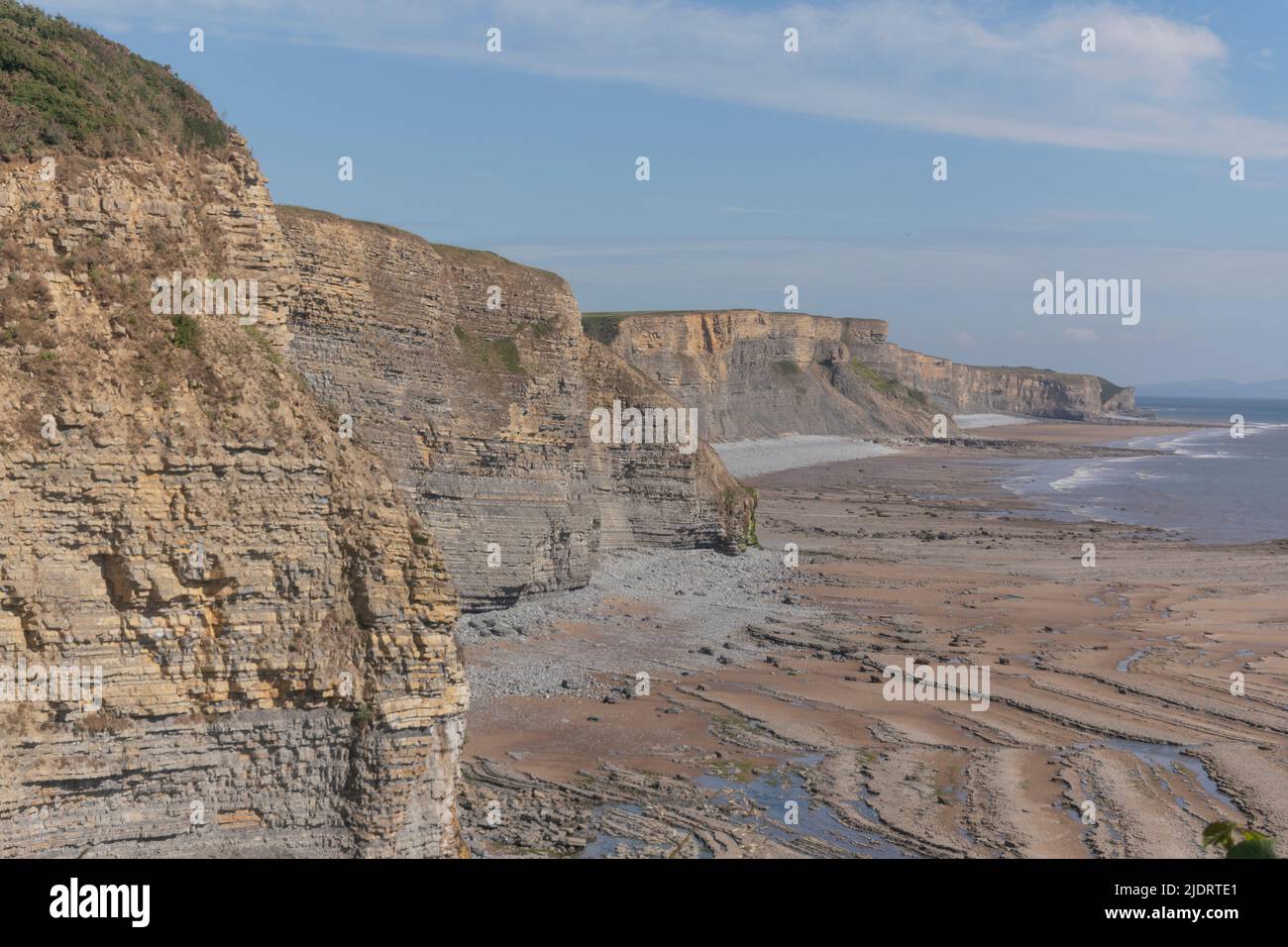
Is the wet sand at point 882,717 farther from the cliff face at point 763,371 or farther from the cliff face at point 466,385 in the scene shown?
the cliff face at point 763,371

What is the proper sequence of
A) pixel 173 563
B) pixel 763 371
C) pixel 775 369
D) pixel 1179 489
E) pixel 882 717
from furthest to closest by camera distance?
pixel 775 369, pixel 763 371, pixel 1179 489, pixel 882 717, pixel 173 563

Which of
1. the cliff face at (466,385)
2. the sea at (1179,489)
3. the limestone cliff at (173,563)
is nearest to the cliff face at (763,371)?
the sea at (1179,489)

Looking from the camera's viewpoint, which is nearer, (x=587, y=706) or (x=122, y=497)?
(x=122, y=497)

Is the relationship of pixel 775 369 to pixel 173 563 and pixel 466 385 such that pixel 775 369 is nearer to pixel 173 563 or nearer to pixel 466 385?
pixel 466 385

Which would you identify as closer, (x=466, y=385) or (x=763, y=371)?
(x=466, y=385)

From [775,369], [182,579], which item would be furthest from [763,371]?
[182,579]
